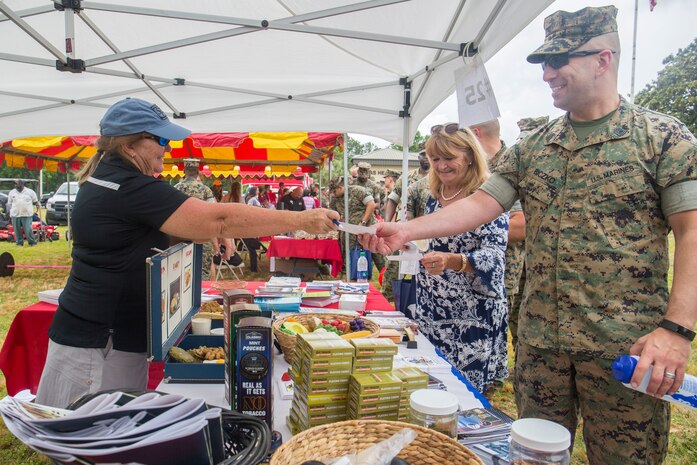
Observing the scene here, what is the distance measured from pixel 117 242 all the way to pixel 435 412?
3.95 feet

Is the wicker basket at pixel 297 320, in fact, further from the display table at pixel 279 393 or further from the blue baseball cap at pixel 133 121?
the blue baseball cap at pixel 133 121

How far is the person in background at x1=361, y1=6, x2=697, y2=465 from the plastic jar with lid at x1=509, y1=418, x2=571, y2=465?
467 millimetres

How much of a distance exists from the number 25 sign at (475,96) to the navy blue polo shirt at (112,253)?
1410 millimetres

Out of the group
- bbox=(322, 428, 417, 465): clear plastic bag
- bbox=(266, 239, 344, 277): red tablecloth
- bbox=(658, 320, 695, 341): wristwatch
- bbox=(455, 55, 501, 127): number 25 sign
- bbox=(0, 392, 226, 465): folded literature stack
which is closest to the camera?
bbox=(0, 392, 226, 465): folded literature stack

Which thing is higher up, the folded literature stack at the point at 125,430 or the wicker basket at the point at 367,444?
the folded literature stack at the point at 125,430

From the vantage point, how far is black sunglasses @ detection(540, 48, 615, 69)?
1444 mm

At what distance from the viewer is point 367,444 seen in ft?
3.46

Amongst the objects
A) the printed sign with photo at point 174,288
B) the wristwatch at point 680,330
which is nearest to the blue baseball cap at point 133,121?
the printed sign with photo at point 174,288

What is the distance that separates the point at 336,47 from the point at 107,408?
3612 mm

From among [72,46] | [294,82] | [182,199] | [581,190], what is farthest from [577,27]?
[294,82]

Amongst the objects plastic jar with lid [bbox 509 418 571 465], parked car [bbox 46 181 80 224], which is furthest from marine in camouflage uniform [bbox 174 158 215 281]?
parked car [bbox 46 181 80 224]

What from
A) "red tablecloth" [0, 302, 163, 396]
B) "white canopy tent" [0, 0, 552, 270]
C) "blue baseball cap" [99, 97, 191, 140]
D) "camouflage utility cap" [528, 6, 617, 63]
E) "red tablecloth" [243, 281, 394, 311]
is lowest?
"red tablecloth" [0, 302, 163, 396]

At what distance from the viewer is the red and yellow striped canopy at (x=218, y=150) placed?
24.8 ft

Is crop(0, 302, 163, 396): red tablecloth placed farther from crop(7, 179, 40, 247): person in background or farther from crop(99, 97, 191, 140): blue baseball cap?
crop(7, 179, 40, 247): person in background
